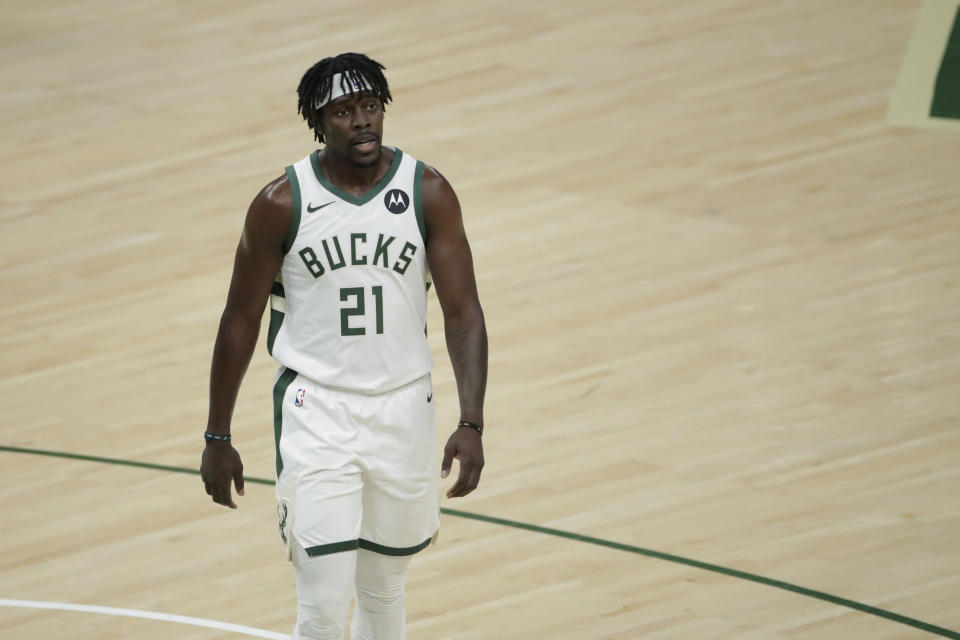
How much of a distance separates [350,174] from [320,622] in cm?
121

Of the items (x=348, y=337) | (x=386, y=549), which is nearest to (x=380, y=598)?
(x=386, y=549)

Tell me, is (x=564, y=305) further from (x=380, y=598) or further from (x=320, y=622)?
(x=320, y=622)

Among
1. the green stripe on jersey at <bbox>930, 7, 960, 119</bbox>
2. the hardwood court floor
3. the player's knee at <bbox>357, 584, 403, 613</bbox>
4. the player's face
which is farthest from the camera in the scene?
the green stripe on jersey at <bbox>930, 7, 960, 119</bbox>

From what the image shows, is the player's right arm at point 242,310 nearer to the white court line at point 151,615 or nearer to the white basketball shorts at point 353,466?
the white basketball shorts at point 353,466

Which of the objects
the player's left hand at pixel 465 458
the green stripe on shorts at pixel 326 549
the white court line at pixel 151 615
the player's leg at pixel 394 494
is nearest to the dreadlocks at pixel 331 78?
the player's leg at pixel 394 494

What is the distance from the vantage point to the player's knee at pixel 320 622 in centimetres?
441

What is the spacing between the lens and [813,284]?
338 inches

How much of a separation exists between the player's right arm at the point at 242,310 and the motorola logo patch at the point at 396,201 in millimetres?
259

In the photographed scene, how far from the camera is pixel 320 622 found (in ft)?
14.5

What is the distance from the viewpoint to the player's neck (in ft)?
14.4

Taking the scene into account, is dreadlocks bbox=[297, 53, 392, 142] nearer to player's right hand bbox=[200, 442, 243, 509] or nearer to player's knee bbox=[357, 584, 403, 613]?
player's right hand bbox=[200, 442, 243, 509]

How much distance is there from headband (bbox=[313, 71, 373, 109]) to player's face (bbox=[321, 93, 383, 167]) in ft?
0.04

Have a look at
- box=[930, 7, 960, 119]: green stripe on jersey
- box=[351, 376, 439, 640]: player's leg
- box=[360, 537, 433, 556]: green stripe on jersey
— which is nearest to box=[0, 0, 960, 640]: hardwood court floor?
box=[930, 7, 960, 119]: green stripe on jersey

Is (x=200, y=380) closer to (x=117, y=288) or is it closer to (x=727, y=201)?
(x=117, y=288)
